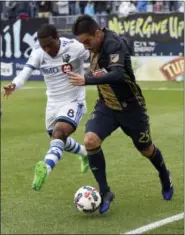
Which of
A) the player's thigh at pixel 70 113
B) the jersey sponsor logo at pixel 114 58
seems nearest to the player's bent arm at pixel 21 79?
the player's thigh at pixel 70 113

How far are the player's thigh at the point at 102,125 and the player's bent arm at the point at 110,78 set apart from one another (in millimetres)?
873

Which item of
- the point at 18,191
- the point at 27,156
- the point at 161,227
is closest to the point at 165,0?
the point at 27,156

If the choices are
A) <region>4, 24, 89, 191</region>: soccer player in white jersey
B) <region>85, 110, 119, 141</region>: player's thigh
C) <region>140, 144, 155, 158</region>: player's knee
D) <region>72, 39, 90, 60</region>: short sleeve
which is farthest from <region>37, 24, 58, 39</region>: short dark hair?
<region>140, 144, 155, 158</region>: player's knee

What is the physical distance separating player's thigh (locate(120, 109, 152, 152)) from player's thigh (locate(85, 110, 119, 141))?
129 mm

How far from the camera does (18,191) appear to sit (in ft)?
33.1

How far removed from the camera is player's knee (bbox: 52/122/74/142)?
347 inches

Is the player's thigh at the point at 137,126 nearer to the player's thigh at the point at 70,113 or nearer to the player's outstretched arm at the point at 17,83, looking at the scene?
the player's thigh at the point at 70,113

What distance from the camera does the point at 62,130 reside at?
8930mm

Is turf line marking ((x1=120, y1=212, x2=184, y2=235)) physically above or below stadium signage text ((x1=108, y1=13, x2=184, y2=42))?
above

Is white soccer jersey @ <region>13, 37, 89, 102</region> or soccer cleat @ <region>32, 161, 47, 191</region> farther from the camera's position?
white soccer jersey @ <region>13, 37, 89, 102</region>

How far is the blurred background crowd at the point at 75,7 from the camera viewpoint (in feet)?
96.5

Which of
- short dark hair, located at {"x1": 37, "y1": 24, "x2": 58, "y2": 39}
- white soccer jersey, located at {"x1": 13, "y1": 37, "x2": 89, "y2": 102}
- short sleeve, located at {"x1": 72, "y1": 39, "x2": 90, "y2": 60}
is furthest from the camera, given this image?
short sleeve, located at {"x1": 72, "y1": 39, "x2": 90, "y2": 60}

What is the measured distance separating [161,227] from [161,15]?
20338 mm

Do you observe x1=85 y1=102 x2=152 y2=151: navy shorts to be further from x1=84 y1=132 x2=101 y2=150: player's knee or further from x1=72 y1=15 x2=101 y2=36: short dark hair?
x1=72 y1=15 x2=101 y2=36: short dark hair
